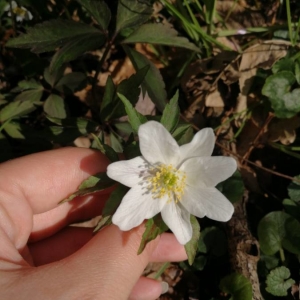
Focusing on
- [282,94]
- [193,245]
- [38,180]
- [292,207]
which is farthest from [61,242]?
[282,94]

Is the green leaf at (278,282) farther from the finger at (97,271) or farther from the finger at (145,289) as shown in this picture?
the finger at (97,271)

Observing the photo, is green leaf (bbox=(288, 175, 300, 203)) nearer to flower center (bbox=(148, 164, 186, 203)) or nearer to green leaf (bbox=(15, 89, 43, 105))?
flower center (bbox=(148, 164, 186, 203))

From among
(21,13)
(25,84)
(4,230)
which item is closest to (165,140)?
(4,230)

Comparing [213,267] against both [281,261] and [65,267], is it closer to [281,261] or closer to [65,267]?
[281,261]

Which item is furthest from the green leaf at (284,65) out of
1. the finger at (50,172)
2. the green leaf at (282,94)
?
the finger at (50,172)

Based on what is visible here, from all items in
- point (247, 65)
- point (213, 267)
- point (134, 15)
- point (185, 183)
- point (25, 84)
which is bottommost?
point (213, 267)

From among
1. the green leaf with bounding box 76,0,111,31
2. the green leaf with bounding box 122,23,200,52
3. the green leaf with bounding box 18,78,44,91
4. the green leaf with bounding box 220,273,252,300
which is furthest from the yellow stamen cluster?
the green leaf with bounding box 220,273,252,300
